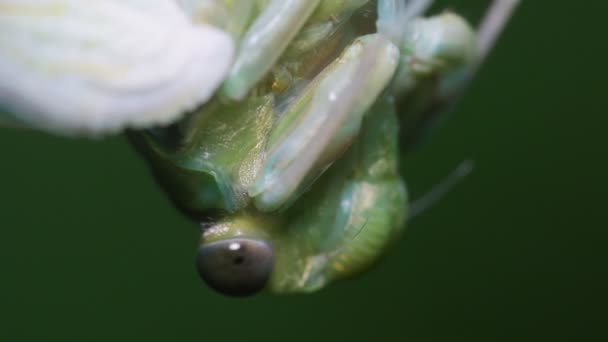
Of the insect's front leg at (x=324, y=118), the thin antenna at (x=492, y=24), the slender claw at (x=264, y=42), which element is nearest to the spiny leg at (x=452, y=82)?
the thin antenna at (x=492, y=24)

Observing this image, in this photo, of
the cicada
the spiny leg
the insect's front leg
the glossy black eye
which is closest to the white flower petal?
the cicada

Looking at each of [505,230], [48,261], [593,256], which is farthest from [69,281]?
[593,256]

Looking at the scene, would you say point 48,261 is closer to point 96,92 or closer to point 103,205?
point 103,205

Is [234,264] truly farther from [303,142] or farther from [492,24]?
[492,24]

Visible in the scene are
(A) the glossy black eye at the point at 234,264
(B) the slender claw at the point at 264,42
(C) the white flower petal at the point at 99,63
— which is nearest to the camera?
(C) the white flower petal at the point at 99,63

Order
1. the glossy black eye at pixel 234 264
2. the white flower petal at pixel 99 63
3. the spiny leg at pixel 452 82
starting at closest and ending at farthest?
1. the white flower petal at pixel 99 63
2. the glossy black eye at pixel 234 264
3. the spiny leg at pixel 452 82

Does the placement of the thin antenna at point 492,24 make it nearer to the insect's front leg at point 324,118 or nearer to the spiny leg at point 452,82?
the spiny leg at point 452,82

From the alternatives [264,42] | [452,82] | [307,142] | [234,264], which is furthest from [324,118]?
[452,82]

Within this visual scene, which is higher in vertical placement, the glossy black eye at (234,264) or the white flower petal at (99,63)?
the white flower petal at (99,63)

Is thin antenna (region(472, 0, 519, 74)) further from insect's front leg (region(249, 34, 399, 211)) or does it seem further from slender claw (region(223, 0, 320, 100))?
slender claw (region(223, 0, 320, 100))
